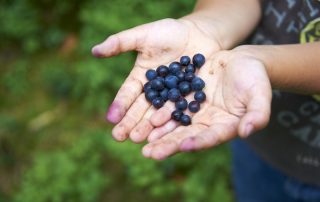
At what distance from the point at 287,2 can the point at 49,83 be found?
246 centimetres

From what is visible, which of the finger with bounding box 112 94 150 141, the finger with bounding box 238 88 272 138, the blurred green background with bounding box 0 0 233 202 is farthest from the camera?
the blurred green background with bounding box 0 0 233 202

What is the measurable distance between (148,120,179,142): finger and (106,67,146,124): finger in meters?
0.12

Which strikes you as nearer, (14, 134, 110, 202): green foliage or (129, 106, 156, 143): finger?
(129, 106, 156, 143): finger

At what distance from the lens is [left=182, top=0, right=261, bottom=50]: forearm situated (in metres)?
1.68

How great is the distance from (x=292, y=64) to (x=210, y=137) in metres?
0.37

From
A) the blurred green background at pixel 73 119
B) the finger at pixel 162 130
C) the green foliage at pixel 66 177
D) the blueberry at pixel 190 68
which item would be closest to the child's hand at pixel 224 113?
the finger at pixel 162 130

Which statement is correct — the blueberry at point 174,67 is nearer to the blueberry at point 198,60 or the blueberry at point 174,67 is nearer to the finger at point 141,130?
the blueberry at point 198,60

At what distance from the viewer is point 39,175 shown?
9.78 feet

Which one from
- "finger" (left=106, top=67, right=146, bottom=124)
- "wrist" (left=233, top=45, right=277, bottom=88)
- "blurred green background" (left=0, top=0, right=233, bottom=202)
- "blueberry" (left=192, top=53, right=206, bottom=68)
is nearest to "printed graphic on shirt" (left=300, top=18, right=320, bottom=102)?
"wrist" (left=233, top=45, right=277, bottom=88)

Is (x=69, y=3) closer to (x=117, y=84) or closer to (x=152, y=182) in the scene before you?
(x=117, y=84)

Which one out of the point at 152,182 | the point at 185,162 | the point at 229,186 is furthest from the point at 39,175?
the point at 229,186

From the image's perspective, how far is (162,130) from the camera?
1495mm

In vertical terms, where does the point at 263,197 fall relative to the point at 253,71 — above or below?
below

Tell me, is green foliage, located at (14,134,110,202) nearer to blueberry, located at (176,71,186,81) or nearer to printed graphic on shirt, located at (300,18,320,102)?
blueberry, located at (176,71,186,81)
